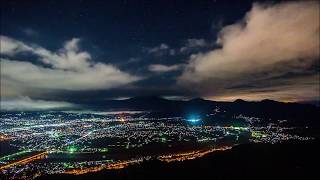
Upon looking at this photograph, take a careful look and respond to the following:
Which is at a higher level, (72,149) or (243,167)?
(243,167)

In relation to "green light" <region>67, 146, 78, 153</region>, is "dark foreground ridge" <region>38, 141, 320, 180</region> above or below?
above

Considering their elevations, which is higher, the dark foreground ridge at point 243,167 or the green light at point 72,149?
the dark foreground ridge at point 243,167

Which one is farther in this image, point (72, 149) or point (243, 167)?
point (72, 149)

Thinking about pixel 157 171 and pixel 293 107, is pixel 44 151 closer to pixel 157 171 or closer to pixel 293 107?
pixel 157 171

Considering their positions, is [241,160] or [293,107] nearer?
[241,160]

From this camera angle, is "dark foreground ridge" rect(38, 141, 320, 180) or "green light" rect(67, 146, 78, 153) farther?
"green light" rect(67, 146, 78, 153)

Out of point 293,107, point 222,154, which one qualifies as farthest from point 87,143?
point 293,107

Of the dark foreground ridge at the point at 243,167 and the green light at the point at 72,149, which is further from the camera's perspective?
the green light at the point at 72,149

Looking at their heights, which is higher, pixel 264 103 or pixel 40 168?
pixel 264 103
